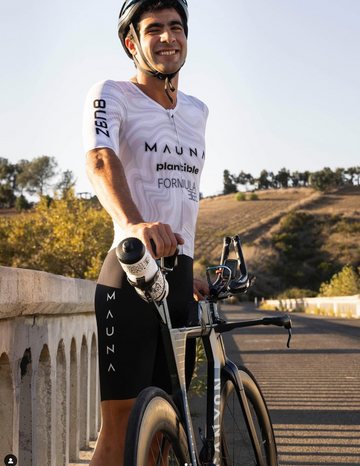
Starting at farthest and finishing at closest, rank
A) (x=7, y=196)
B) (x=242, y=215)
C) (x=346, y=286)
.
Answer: (x=7, y=196), (x=242, y=215), (x=346, y=286)

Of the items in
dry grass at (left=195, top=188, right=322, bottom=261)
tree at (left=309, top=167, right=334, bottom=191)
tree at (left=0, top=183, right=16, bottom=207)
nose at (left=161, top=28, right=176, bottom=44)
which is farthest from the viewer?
tree at (left=309, top=167, right=334, bottom=191)

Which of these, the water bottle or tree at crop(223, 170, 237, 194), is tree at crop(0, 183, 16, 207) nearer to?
tree at crop(223, 170, 237, 194)

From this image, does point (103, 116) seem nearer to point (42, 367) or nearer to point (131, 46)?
point (131, 46)

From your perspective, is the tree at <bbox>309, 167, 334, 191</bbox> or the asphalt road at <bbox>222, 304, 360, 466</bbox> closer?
the asphalt road at <bbox>222, 304, 360, 466</bbox>

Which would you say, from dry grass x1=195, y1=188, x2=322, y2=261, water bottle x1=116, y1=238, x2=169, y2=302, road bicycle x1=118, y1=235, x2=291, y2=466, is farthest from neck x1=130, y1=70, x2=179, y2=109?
dry grass x1=195, y1=188, x2=322, y2=261

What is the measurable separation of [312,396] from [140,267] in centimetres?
622

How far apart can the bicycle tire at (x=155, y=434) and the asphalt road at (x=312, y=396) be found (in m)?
2.63

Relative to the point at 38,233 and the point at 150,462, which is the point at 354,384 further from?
the point at 38,233

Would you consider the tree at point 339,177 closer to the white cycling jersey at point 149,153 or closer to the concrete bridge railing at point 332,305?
the concrete bridge railing at point 332,305

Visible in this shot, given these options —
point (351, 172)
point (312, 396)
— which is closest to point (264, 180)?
point (351, 172)

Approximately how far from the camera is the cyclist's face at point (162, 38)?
2.65m

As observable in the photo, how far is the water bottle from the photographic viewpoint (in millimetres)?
1753

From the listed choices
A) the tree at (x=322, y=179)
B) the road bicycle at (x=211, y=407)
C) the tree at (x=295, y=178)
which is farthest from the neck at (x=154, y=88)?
the tree at (x=295, y=178)

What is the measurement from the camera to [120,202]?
219 centimetres
